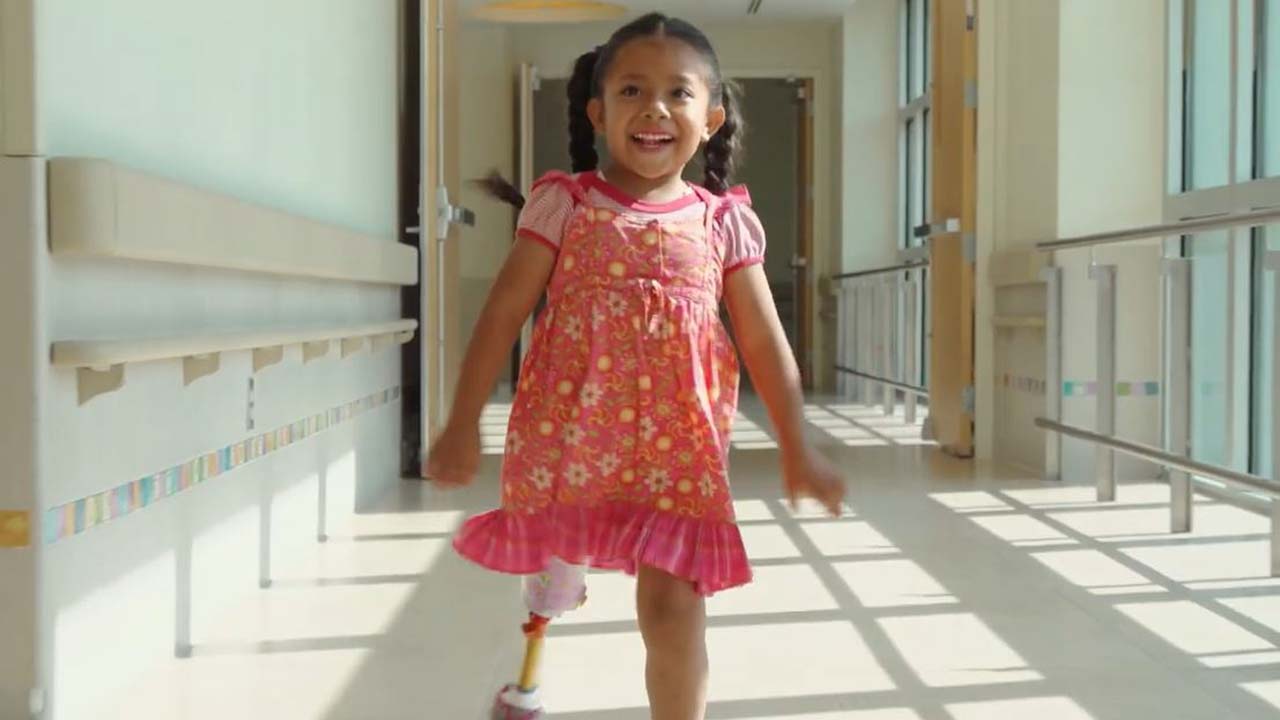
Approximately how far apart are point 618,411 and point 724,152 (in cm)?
52

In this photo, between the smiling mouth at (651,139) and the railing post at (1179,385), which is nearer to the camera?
the smiling mouth at (651,139)

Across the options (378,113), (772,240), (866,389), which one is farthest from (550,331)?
(772,240)

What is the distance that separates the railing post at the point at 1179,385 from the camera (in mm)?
3957

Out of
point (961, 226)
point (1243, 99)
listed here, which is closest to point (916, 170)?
point (961, 226)

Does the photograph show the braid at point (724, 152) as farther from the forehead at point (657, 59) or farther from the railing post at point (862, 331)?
the railing post at point (862, 331)

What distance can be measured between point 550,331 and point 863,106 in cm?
901

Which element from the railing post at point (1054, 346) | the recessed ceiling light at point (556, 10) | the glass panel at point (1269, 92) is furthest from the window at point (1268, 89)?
the recessed ceiling light at point (556, 10)

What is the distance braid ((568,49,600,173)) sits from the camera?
205 centimetres

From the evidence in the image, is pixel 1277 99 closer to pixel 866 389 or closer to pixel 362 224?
pixel 362 224

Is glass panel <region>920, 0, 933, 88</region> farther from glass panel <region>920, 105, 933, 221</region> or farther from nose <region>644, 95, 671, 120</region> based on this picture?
nose <region>644, 95, 671, 120</region>

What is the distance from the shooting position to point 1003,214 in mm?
5930

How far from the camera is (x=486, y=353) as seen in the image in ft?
6.01

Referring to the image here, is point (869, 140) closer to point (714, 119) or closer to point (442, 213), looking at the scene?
point (442, 213)

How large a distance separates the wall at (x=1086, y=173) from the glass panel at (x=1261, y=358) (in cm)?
38
